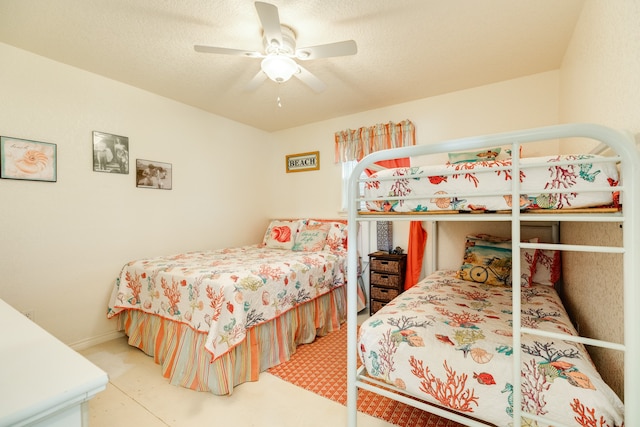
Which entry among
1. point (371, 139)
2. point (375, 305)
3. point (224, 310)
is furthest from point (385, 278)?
point (224, 310)

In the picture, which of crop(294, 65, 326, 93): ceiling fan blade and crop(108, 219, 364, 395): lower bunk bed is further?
crop(294, 65, 326, 93): ceiling fan blade

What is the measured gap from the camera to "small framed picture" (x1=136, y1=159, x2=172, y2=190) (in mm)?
2820

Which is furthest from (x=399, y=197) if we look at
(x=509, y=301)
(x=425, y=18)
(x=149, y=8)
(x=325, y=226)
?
(x=325, y=226)

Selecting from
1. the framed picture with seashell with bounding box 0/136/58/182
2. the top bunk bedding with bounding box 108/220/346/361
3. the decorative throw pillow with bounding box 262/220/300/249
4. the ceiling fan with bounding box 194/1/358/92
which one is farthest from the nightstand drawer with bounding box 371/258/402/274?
the framed picture with seashell with bounding box 0/136/58/182

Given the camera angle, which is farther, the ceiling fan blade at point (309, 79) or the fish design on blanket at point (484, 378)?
the ceiling fan blade at point (309, 79)

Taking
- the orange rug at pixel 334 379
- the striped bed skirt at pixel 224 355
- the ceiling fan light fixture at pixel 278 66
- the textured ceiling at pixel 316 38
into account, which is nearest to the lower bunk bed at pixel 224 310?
the striped bed skirt at pixel 224 355

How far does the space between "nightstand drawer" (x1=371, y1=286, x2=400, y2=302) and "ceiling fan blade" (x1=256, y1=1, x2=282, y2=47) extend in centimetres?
237

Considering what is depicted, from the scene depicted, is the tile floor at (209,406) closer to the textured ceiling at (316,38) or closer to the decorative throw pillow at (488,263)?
the decorative throw pillow at (488,263)

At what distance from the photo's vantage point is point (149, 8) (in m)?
1.73

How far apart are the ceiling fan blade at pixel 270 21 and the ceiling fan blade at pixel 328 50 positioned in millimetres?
165

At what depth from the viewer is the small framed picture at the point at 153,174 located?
2.82m

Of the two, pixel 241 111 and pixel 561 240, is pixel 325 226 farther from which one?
pixel 561 240

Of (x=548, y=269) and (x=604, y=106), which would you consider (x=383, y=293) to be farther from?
(x=604, y=106)

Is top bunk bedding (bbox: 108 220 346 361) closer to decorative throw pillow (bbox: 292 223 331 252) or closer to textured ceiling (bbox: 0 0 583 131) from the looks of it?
decorative throw pillow (bbox: 292 223 331 252)
